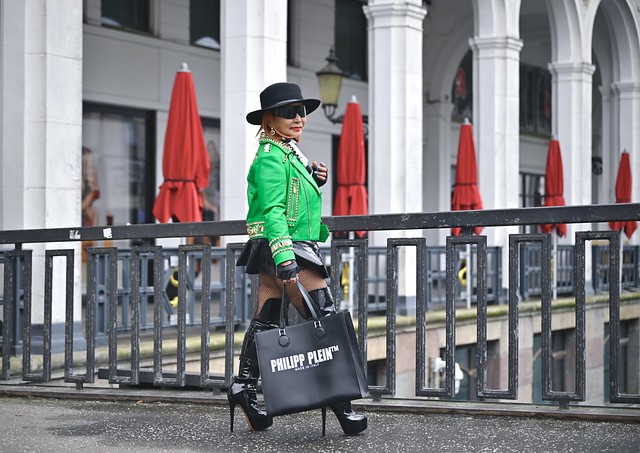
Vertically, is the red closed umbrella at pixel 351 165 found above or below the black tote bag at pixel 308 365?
above

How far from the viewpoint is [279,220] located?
5562mm

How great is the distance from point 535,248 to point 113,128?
7.45 metres

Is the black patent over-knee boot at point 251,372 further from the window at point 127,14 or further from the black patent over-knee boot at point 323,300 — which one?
the window at point 127,14

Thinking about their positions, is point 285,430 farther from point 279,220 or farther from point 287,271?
point 279,220

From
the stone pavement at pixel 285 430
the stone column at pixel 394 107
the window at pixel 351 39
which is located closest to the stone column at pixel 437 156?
the window at pixel 351 39

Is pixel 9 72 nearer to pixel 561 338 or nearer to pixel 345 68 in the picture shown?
pixel 561 338

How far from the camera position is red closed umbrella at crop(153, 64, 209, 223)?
11.6 metres

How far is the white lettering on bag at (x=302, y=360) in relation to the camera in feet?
17.7

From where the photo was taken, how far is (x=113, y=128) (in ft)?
58.4

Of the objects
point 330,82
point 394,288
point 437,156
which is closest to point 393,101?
point 330,82

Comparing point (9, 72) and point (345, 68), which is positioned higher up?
point (345, 68)

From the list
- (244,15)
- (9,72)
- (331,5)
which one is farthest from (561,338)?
(9,72)

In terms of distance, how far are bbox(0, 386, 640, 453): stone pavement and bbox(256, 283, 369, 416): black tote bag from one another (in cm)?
26

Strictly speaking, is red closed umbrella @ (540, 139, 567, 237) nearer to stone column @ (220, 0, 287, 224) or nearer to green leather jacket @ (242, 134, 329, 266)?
stone column @ (220, 0, 287, 224)
